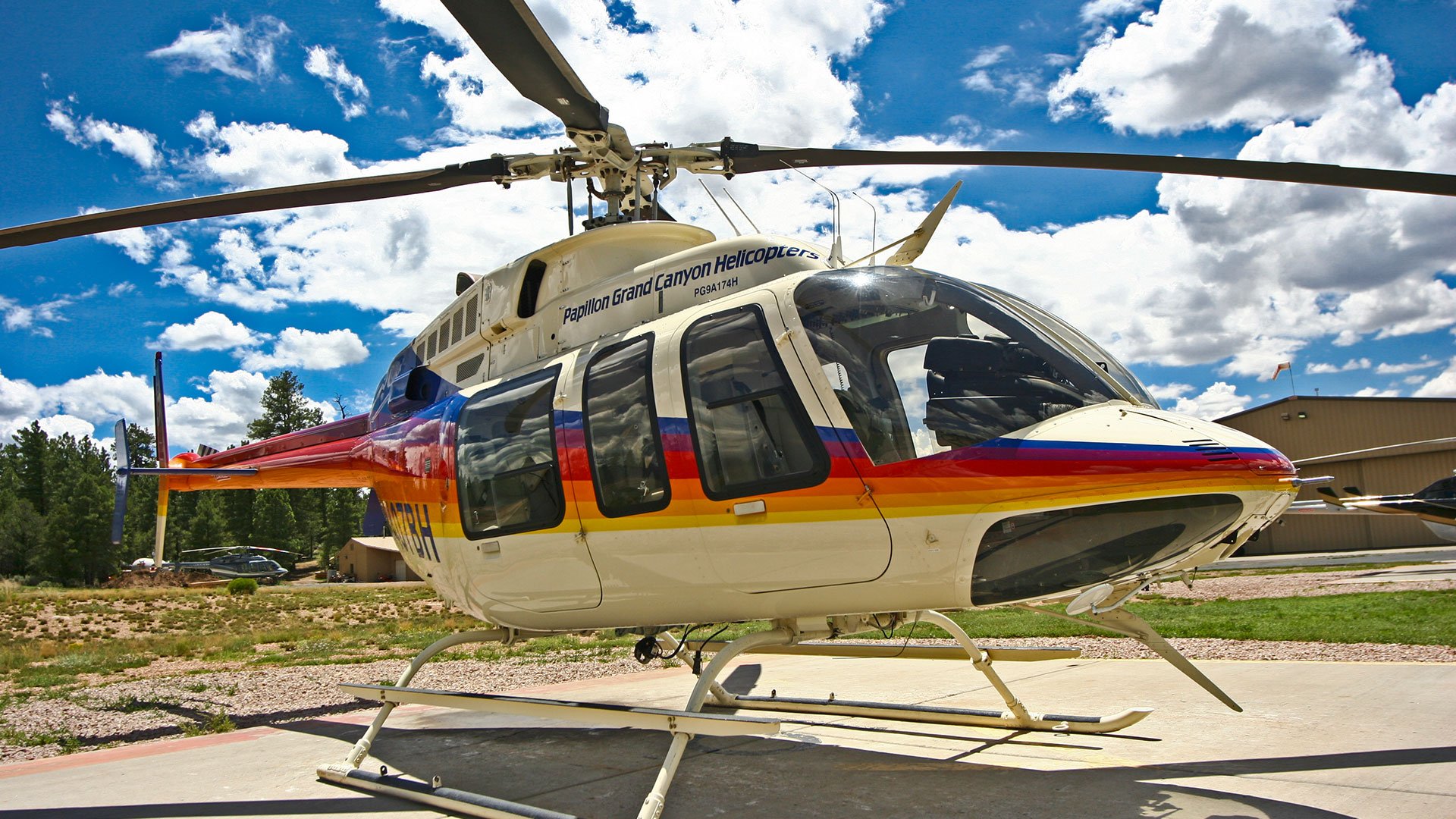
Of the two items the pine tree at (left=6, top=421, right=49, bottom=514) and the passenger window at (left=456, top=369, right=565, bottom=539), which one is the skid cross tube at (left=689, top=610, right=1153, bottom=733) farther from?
the pine tree at (left=6, top=421, right=49, bottom=514)

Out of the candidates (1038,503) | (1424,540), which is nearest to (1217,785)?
(1038,503)

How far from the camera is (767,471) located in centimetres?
448

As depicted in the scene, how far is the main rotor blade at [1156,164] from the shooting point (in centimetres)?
453

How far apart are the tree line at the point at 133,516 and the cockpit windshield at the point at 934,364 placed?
64.1 meters

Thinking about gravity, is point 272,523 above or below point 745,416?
above

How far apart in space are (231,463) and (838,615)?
27.1 feet

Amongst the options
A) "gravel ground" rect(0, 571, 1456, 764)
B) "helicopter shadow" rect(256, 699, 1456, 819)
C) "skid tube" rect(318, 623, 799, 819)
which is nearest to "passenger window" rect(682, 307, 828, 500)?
"skid tube" rect(318, 623, 799, 819)

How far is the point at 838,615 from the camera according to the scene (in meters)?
4.77

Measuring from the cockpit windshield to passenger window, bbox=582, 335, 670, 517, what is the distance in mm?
1062

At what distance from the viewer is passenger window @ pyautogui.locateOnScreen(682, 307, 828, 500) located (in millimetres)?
4383

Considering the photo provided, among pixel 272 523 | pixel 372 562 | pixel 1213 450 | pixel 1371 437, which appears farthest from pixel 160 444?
pixel 272 523

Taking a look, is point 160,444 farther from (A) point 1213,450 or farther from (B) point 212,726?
(A) point 1213,450

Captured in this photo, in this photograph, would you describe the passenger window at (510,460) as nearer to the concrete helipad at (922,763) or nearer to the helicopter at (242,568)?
the concrete helipad at (922,763)

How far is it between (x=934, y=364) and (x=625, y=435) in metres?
1.83
